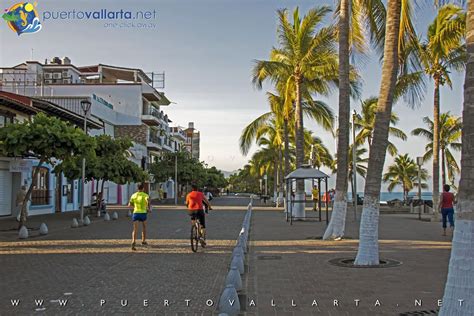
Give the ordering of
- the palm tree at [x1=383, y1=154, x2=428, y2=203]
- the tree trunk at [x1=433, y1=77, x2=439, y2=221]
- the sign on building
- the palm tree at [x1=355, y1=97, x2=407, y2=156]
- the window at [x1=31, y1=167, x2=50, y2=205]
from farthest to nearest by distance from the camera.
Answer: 1. the palm tree at [x1=383, y1=154, x2=428, y2=203]
2. the palm tree at [x1=355, y1=97, x2=407, y2=156]
3. the window at [x1=31, y1=167, x2=50, y2=205]
4. the sign on building
5. the tree trunk at [x1=433, y1=77, x2=439, y2=221]

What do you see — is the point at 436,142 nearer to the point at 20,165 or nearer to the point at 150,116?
the point at 20,165

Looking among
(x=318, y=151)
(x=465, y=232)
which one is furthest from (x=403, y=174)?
(x=465, y=232)

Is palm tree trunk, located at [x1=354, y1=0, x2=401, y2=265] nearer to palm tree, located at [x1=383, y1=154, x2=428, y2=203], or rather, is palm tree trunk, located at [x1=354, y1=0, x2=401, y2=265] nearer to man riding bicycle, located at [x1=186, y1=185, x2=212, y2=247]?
man riding bicycle, located at [x1=186, y1=185, x2=212, y2=247]

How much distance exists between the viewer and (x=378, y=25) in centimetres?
1378

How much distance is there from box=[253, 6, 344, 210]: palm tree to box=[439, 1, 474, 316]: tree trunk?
1571 cm

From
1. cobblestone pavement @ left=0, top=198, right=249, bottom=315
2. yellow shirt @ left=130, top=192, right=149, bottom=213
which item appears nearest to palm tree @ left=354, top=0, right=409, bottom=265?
cobblestone pavement @ left=0, top=198, right=249, bottom=315

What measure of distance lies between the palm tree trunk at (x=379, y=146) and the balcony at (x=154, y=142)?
5043 cm

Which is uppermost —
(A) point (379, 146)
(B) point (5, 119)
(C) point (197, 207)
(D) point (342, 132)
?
(B) point (5, 119)

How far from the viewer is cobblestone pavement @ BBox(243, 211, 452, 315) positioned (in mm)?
7000

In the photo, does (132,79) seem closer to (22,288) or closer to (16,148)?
(16,148)

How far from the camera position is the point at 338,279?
9016 mm

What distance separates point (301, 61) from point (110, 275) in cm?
1548

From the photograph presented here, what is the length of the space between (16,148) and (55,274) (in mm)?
8854

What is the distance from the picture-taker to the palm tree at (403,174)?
74.4 metres
